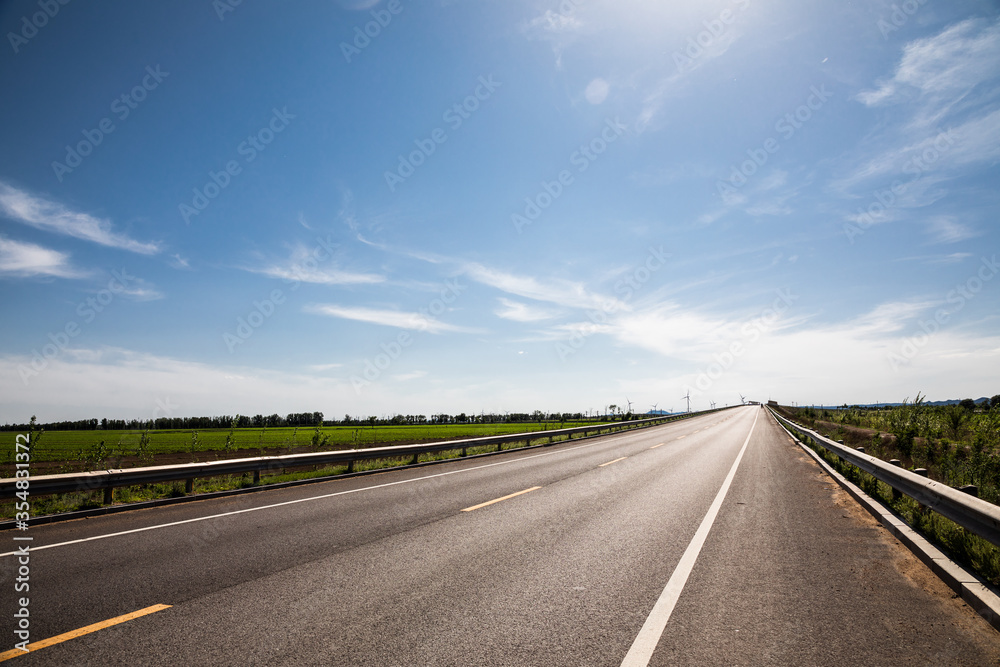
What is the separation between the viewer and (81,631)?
12.4ft

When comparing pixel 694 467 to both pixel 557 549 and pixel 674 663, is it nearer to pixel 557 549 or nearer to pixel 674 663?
pixel 557 549

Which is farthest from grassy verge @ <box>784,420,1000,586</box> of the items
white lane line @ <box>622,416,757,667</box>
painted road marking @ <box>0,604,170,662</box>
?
painted road marking @ <box>0,604,170,662</box>

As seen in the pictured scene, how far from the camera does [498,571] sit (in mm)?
5219

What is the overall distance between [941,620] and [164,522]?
10.4 metres

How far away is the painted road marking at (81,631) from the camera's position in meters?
3.45

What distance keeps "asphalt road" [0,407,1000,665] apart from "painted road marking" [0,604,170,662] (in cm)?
9

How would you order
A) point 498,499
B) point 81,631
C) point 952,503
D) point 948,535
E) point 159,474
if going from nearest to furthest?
point 81,631 → point 952,503 → point 948,535 → point 498,499 → point 159,474

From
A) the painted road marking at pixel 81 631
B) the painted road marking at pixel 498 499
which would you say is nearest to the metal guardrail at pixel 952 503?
the painted road marking at pixel 498 499

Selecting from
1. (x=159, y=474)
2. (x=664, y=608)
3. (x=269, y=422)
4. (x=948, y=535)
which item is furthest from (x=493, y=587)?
(x=269, y=422)

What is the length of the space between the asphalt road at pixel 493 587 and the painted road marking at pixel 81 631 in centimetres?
9

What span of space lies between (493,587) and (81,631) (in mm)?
3506

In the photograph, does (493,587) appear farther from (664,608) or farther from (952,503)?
(952,503)

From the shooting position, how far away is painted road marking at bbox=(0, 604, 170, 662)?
3450 millimetres

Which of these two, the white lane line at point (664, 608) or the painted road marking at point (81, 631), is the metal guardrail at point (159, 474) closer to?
the painted road marking at point (81, 631)
